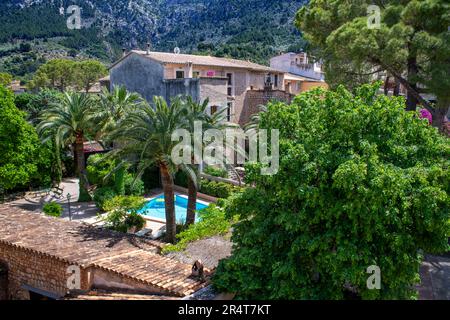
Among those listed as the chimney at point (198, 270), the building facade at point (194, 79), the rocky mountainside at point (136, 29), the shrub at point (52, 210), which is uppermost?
the rocky mountainside at point (136, 29)

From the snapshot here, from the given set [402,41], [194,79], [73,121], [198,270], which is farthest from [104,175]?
[402,41]

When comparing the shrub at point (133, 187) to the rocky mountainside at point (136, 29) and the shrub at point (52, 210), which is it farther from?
the rocky mountainside at point (136, 29)

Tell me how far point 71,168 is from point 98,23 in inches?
3897

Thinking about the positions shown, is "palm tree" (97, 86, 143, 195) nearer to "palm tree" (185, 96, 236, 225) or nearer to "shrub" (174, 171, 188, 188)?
"shrub" (174, 171, 188, 188)

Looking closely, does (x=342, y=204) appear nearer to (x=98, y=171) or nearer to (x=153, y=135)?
(x=153, y=135)

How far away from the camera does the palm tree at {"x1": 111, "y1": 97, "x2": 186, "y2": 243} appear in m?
16.7

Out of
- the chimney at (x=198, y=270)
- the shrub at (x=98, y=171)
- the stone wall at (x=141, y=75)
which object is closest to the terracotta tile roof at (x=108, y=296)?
the chimney at (x=198, y=270)

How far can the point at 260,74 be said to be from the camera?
3750cm

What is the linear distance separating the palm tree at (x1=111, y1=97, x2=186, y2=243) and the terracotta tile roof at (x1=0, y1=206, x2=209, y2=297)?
311 centimetres

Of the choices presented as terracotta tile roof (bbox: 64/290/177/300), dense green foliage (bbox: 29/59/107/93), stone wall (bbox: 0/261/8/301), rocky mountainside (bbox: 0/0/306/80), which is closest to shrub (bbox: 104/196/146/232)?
stone wall (bbox: 0/261/8/301)

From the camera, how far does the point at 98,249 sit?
1380 centimetres

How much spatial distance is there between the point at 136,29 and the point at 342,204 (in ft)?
414

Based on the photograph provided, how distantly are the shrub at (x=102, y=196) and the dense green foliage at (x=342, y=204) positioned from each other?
14630 millimetres

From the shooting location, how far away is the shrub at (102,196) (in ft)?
77.5
